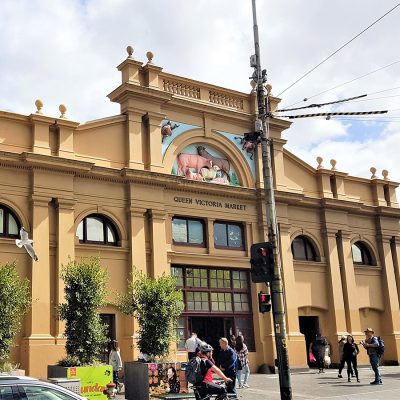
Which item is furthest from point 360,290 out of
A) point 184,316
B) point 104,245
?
point 104,245

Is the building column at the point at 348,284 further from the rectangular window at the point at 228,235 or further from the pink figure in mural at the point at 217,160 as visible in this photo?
the pink figure in mural at the point at 217,160

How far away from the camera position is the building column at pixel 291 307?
27.3 meters

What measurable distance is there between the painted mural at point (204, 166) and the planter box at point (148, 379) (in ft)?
35.5

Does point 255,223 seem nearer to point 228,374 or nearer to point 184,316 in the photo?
point 184,316

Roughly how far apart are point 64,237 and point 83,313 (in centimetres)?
475

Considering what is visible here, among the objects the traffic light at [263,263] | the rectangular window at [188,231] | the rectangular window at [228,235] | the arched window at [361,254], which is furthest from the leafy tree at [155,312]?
the arched window at [361,254]

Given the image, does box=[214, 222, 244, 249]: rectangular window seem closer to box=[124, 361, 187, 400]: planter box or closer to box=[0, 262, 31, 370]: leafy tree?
box=[124, 361, 187, 400]: planter box

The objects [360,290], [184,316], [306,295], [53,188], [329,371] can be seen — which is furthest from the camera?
[360,290]

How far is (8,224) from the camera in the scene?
71.3ft

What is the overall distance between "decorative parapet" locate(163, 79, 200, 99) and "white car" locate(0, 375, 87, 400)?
64.6 ft

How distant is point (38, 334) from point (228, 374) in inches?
373

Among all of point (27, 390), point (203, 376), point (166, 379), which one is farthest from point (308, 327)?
point (27, 390)

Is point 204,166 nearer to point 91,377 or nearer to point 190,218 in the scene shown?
point 190,218

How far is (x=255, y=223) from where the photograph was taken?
28172mm
